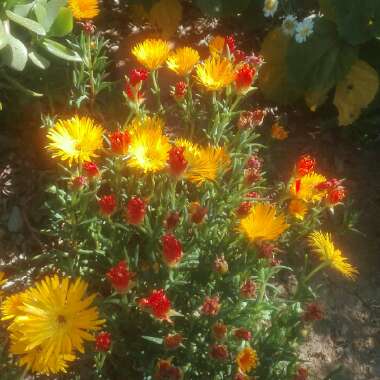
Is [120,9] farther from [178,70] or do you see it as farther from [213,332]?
[213,332]

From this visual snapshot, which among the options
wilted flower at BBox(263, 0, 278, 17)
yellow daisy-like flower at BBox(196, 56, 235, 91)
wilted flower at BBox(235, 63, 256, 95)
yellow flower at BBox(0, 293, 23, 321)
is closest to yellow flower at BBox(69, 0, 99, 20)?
yellow daisy-like flower at BBox(196, 56, 235, 91)

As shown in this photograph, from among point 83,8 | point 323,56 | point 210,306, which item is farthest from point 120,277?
point 323,56

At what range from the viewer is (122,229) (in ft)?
5.53

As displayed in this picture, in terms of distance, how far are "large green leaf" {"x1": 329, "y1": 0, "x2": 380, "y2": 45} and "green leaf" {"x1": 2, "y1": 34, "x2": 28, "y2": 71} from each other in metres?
1.20

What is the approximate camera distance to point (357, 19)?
88.4 inches

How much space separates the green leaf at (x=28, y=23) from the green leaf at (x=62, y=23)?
0.08 m

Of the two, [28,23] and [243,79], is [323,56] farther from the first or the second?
[28,23]

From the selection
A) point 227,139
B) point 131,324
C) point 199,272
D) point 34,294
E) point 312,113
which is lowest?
point 34,294

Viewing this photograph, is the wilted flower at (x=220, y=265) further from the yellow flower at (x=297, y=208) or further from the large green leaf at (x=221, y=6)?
the large green leaf at (x=221, y=6)

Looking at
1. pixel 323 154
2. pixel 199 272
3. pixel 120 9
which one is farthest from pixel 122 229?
pixel 120 9

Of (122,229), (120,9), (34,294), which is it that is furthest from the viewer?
(120,9)

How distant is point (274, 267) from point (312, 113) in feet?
3.89

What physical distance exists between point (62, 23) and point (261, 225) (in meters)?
0.89

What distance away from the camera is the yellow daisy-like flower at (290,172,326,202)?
172 cm
